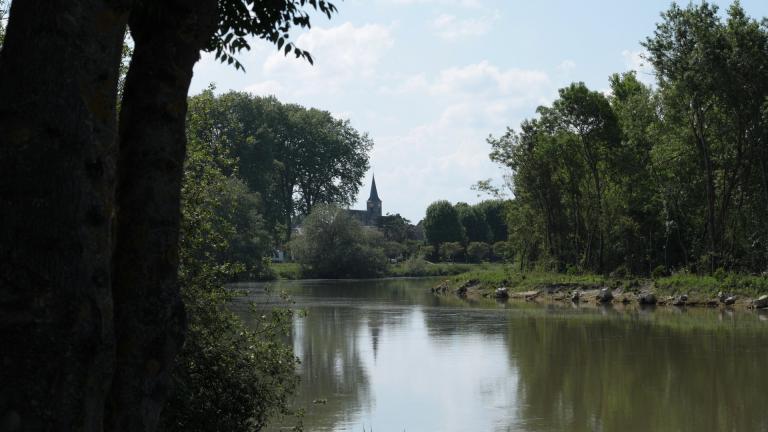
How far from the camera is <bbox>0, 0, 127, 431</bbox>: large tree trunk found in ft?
9.71

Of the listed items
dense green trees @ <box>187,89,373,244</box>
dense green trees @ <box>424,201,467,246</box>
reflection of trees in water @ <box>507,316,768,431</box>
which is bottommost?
reflection of trees in water @ <box>507,316,768,431</box>

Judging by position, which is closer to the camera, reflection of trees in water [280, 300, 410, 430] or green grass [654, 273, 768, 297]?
reflection of trees in water [280, 300, 410, 430]

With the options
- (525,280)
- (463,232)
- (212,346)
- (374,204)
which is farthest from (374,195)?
(212,346)

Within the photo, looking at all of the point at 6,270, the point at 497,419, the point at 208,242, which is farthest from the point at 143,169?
the point at 497,419

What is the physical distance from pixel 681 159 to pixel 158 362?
123ft

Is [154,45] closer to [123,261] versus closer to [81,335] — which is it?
[123,261]

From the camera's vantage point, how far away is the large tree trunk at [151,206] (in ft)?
12.7

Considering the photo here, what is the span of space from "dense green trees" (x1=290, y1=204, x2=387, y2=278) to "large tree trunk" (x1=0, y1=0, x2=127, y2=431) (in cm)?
6486

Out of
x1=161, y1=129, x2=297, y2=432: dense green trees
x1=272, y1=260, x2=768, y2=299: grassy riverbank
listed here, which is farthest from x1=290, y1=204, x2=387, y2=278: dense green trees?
x1=161, y1=129, x2=297, y2=432: dense green trees

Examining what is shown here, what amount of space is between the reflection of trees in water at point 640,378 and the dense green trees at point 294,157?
48.6 meters

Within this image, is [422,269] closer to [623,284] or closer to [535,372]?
[623,284]

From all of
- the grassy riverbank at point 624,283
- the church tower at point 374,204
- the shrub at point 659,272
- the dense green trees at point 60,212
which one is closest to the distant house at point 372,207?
the church tower at point 374,204

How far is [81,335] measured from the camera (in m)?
3.06

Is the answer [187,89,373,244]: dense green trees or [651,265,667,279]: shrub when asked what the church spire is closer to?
[187,89,373,244]: dense green trees
